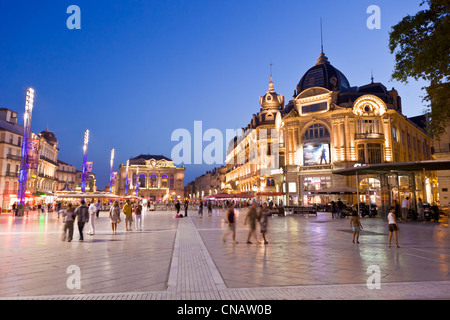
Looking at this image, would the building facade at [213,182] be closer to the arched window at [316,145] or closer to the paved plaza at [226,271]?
the arched window at [316,145]

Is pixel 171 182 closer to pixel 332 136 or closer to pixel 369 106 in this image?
pixel 332 136

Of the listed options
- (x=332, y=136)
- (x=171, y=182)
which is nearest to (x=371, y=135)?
(x=332, y=136)

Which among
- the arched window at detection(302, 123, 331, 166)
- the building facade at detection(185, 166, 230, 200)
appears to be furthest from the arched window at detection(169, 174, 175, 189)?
the arched window at detection(302, 123, 331, 166)

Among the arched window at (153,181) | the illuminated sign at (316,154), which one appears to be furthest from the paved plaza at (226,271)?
the arched window at (153,181)

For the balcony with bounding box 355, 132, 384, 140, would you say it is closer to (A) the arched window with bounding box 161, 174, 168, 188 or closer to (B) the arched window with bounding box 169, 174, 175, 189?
(B) the arched window with bounding box 169, 174, 175, 189

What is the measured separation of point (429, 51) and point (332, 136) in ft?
116

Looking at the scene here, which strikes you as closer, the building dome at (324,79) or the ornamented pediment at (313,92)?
the ornamented pediment at (313,92)

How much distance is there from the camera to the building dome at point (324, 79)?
47.8 meters

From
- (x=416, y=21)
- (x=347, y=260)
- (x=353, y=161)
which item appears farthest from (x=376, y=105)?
(x=347, y=260)

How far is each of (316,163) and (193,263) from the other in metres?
40.2
